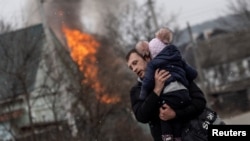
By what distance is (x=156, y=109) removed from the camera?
3.88 m

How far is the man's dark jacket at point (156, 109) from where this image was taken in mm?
3805

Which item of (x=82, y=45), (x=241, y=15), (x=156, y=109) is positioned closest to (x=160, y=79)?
(x=156, y=109)

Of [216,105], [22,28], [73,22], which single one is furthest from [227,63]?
[22,28]

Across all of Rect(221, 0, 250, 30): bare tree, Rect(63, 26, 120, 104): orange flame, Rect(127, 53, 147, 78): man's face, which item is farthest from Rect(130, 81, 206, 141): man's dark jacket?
Rect(221, 0, 250, 30): bare tree

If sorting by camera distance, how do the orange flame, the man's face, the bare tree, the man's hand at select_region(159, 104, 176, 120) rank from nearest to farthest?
the man's hand at select_region(159, 104, 176, 120) < the man's face < the orange flame < the bare tree

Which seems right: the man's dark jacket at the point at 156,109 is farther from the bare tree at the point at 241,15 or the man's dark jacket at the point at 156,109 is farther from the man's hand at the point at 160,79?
the bare tree at the point at 241,15

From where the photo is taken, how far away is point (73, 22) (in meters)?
28.7

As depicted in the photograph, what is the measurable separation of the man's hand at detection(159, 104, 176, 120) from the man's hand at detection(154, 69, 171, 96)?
0.38ft

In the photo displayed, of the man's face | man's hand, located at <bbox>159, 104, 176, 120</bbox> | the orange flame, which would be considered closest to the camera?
man's hand, located at <bbox>159, 104, 176, 120</bbox>

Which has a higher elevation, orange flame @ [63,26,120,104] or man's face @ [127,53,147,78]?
man's face @ [127,53,147,78]

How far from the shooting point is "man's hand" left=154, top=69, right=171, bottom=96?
381cm

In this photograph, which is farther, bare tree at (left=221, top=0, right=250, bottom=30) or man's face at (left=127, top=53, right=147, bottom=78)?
bare tree at (left=221, top=0, right=250, bottom=30)

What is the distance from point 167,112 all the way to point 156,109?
125 mm

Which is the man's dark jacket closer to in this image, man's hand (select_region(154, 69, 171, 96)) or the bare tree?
man's hand (select_region(154, 69, 171, 96))
